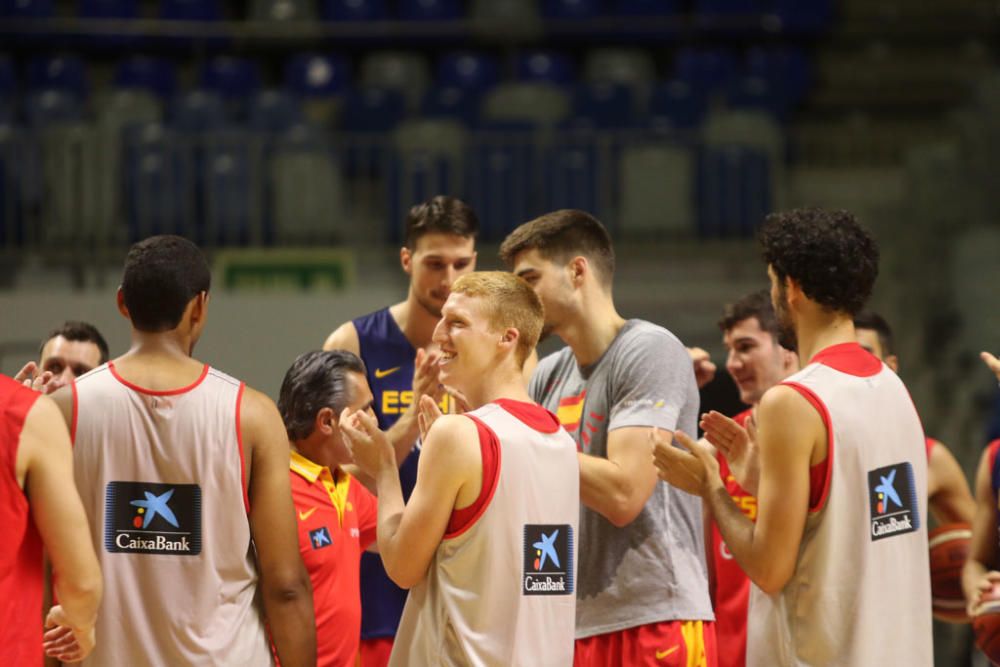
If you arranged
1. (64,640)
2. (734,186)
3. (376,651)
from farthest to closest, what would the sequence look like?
(734,186) < (376,651) < (64,640)

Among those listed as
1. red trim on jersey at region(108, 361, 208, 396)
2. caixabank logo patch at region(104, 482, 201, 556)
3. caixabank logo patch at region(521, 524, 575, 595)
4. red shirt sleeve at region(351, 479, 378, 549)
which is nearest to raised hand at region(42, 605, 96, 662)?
caixabank logo patch at region(104, 482, 201, 556)

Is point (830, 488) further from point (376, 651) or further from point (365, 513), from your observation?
point (376, 651)

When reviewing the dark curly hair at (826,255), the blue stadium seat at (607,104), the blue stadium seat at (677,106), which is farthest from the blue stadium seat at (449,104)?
the dark curly hair at (826,255)

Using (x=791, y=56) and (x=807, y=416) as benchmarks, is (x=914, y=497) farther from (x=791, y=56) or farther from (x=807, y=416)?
(x=791, y=56)

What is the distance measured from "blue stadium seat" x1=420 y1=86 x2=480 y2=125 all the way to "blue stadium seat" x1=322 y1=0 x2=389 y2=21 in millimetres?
1856

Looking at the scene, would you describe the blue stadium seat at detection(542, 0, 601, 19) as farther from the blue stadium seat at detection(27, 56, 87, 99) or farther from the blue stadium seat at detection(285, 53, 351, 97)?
the blue stadium seat at detection(27, 56, 87, 99)

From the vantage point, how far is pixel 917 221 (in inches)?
445

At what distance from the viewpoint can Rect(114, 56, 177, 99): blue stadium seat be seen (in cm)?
1303

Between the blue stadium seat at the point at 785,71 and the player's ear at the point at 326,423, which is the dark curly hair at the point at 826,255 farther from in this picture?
the blue stadium seat at the point at 785,71

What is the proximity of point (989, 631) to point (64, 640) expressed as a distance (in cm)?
293

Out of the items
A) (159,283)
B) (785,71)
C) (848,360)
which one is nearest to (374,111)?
(785,71)

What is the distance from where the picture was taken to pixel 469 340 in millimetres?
3412

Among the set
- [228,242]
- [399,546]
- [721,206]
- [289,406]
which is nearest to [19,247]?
[228,242]

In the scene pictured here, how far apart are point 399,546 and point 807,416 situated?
1.08 meters
